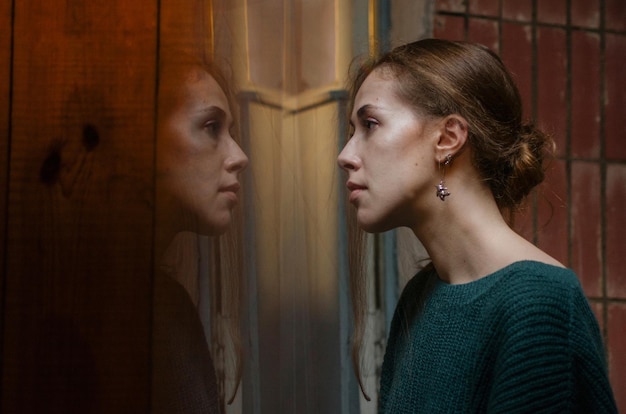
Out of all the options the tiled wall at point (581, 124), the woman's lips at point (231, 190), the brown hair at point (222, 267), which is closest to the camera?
the brown hair at point (222, 267)

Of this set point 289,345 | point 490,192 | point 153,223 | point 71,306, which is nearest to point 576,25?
point 490,192

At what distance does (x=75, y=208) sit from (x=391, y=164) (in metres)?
0.53

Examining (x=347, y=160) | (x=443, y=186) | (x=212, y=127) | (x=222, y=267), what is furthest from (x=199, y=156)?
(x=443, y=186)

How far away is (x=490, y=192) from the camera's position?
1509 millimetres

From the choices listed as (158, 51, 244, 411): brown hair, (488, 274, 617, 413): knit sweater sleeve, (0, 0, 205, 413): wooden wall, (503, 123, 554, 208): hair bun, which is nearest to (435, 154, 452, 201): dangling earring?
(503, 123, 554, 208): hair bun

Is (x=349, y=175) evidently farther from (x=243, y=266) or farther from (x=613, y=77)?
(x=613, y=77)

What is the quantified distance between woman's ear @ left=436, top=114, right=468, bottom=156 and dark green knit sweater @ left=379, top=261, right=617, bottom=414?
22cm

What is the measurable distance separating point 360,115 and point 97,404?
25.6 inches

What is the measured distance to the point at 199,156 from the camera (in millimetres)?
1340

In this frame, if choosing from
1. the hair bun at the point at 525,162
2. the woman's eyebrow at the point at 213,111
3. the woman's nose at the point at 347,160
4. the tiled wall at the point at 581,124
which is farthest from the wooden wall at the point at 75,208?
the tiled wall at the point at 581,124

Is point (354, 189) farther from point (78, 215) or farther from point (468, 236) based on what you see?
point (78, 215)

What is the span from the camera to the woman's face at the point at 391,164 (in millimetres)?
1476

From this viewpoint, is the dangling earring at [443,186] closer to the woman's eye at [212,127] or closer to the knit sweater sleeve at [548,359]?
the knit sweater sleeve at [548,359]

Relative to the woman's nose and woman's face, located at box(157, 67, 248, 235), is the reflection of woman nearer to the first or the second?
woman's face, located at box(157, 67, 248, 235)
